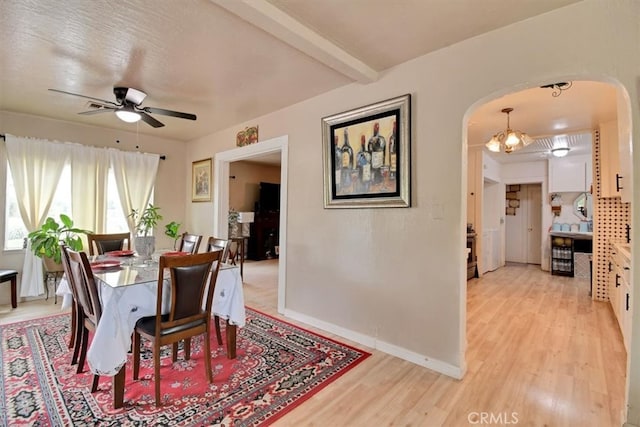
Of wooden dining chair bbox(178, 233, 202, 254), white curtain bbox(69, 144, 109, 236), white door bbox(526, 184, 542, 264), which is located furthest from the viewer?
white door bbox(526, 184, 542, 264)

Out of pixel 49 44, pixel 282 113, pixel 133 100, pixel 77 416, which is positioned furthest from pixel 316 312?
pixel 49 44

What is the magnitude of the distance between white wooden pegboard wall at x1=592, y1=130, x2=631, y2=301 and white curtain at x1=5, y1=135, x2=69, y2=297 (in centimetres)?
755

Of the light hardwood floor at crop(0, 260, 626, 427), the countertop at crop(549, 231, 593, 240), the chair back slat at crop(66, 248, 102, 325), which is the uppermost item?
the countertop at crop(549, 231, 593, 240)

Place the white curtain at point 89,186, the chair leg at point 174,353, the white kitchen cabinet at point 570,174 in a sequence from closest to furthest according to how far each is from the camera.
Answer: the chair leg at point 174,353 < the white curtain at point 89,186 < the white kitchen cabinet at point 570,174

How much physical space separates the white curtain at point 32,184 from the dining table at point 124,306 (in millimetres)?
2063

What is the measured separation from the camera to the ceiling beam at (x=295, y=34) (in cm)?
175

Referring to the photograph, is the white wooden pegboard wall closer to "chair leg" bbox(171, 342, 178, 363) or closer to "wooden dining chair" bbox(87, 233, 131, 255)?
"chair leg" bbox(171, 342, 178, 363)

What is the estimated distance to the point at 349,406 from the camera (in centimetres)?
189

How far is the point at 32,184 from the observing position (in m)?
3.96

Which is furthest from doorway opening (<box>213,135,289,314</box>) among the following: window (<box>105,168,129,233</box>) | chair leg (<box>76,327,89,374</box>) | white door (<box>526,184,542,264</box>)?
white door (<box>526,184,542,264</box>)

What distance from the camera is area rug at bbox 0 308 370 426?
176cm

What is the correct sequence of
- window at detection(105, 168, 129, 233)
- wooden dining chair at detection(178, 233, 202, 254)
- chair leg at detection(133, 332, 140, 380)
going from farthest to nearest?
1. window at detection(105, 168, 129, 233)
2. wooden dining chair at detection(178, 233, 202, 254)
3. chair leg at detection(133, 332, 140, 380)

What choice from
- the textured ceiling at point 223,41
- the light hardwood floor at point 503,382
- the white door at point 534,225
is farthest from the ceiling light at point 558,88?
the white door at point 534,225

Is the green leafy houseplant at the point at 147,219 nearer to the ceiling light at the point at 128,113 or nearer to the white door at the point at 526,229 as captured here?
the ceiling light at the point at 128,113
